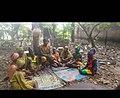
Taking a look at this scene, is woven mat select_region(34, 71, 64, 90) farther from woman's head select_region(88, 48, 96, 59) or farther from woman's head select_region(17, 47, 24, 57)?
woman's head select_region(88, 48, 96, 59)

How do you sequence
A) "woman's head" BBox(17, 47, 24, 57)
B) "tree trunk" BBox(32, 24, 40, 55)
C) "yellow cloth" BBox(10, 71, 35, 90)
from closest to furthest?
1. "yellow cloth" BBox(10, 71, 35, 90)
2. "woman's head" BBox(17, 47, 24, 57)
3. "tree trunk" BBox(32, 24, 40, 55)

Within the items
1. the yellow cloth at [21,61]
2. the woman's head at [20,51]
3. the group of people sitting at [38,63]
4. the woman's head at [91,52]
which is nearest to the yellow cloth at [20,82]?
the group of people sitting at [38,63]

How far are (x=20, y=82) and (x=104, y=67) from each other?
184 centimetres

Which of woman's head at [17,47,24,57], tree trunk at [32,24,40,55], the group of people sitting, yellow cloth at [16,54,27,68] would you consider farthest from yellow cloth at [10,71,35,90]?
tree trunk at [32,24,40,55]

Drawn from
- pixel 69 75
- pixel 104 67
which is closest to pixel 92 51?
pixel 104 67

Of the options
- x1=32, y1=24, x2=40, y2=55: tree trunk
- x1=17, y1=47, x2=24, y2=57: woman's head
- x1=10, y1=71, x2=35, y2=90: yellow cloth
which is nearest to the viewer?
x1=10, y1=71, x2=35, y2=90: yellow cloth

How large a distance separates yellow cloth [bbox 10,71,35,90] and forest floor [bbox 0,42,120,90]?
0.21 m

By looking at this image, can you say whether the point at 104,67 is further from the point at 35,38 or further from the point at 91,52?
the point at 35,38

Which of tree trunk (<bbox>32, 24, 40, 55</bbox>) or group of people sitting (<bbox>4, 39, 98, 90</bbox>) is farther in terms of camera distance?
tree trunk (<bbox>32, 24, 40, 55</bbox>)

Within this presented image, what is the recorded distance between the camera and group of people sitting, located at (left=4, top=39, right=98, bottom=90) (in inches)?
150

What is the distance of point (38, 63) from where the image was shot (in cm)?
404

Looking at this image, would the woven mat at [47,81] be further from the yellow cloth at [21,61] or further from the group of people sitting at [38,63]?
the yellow cloth at [21,61]
